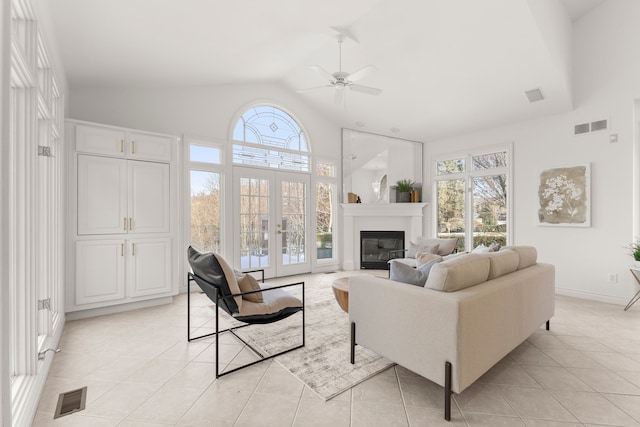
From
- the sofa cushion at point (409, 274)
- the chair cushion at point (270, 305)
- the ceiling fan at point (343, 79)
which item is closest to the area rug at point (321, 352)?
the chair cushion at point (270, 305)

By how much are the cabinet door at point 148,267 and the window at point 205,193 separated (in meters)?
0.87

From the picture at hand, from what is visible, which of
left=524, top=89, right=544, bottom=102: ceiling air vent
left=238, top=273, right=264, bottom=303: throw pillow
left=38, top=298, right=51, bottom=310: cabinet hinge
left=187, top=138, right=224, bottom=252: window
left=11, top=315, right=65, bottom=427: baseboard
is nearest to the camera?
left=11, top=315, right=65, bottom=427: baseboard

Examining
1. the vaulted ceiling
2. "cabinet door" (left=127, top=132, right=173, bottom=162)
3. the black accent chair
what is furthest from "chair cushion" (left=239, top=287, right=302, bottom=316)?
the vaulted ceiling

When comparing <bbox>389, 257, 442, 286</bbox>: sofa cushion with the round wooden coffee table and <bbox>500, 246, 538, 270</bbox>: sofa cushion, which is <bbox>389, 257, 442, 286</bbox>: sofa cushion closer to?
the round wooden coffee table

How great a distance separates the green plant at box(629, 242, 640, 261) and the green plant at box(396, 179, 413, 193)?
3.46 metres

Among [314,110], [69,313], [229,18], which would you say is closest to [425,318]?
[229,18]

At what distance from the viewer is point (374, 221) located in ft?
21.5

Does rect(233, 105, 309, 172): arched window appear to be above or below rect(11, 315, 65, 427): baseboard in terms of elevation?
above

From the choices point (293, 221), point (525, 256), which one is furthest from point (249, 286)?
point (293, 221)

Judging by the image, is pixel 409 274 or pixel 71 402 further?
pixel 409 274

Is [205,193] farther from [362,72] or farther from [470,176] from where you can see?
[470,176]

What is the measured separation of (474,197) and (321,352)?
4.64m

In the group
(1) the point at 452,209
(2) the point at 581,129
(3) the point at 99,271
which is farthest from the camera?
(1) the point at 452,209

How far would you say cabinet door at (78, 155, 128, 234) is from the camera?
339 centimetres
